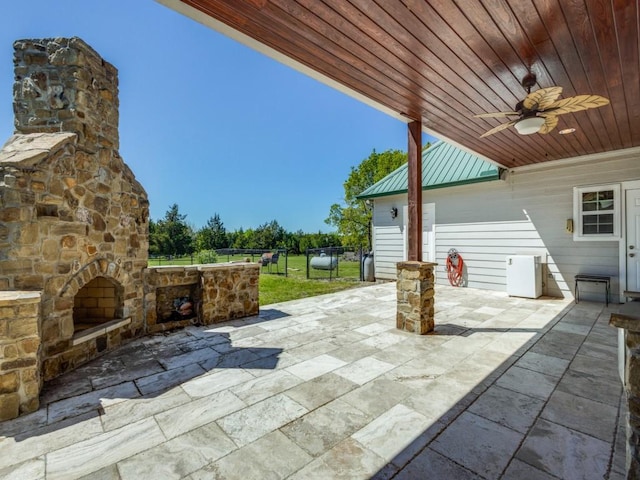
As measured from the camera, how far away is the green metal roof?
7105 millimetres

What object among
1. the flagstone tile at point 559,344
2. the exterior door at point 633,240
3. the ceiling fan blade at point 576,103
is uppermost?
the ceiling fan blade at point 576,103

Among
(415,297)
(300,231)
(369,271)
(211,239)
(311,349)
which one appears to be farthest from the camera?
(300,231)

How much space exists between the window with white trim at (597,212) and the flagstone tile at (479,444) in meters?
5.93

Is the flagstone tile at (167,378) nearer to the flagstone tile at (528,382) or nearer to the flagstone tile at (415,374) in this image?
the flagstone tile at (415,374)

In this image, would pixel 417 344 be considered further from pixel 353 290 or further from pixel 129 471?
pixel 353 290

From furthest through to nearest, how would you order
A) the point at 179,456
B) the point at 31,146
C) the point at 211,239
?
the point at 211,239
the point at 31,146
the point at 179,456

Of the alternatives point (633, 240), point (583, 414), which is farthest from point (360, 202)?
point (583, 414)

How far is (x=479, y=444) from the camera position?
6.03 ft

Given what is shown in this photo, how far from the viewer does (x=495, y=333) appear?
13.1 ft

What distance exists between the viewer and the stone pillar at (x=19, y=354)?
2.12 meters

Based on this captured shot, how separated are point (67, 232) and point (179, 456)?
8.27 ft

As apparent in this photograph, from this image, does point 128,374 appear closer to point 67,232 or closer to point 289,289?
point 67,232

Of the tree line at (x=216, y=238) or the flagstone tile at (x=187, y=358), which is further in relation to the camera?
the tree line at (x=216, y=238)

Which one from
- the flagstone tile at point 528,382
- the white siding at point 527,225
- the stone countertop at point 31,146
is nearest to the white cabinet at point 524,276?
the white siding at point 527,225
